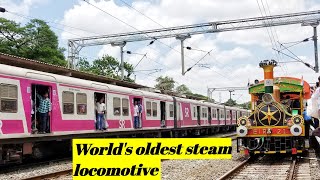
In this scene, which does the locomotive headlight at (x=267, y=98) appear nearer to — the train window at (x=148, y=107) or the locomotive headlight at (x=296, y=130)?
the locomotive headlight at (x=296, y=130)

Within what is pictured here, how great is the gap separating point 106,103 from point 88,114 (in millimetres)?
1376

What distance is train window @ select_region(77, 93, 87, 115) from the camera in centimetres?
1486

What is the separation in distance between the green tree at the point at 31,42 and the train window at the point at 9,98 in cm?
4032

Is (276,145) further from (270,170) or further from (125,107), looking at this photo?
Answer: (125,107)

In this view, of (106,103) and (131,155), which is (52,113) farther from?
(131,155)

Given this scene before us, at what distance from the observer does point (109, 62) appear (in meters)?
75.4

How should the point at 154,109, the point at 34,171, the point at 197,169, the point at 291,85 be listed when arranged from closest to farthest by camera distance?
the point at 34,171
the point at 197,169
the point at 291,85
the point at 154,109

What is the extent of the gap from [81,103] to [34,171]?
3.64 meters

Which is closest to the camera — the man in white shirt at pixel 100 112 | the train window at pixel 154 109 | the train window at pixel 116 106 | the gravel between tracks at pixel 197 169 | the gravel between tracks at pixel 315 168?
the gravel between tracks at pixel 315 168

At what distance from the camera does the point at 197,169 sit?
1209 cm

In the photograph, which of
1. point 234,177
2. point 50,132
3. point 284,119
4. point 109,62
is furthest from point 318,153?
point 109,62

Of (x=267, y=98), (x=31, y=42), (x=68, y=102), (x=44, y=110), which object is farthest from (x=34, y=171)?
(x=31, y=42)

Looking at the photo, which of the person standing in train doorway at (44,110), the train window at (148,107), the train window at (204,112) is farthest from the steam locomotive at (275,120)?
the train window at (204,112)

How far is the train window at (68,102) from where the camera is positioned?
46.1 ft
